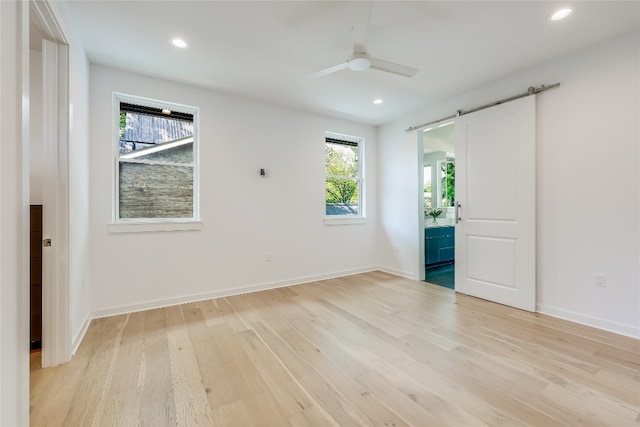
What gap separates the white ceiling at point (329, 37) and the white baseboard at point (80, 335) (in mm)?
2511

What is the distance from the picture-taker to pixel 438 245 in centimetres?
511

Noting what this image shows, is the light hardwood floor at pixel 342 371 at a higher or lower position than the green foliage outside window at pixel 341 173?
lower

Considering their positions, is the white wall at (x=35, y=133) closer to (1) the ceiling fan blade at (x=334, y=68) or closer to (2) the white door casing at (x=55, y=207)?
(2) the white door casing at (x=55, y=207)

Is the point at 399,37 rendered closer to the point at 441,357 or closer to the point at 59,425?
the point at 441,357

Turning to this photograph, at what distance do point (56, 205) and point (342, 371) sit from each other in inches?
91.8

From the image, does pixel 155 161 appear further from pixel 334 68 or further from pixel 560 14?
pixel 560 14

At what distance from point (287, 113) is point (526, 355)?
3758mm

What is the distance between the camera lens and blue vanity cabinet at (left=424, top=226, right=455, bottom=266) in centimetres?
489

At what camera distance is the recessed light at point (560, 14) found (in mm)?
2057

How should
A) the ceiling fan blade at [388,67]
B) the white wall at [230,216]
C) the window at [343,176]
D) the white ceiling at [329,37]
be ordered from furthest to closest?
the window at [343,176] < the white wall at [230,216] < the ceiling fan blade at [388,67] < the white ceiling at [329,37]

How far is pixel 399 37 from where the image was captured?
7.86ft

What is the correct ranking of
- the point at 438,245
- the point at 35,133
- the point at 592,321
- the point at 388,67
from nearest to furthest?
the point at 388,67 < the point at 35,133 < the point at 592,321 < the point at 438,245

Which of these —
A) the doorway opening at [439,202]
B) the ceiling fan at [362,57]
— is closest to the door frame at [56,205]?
the ceiling fan at [362,57]

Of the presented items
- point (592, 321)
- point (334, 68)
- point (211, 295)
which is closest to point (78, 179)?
point (211, 295)
